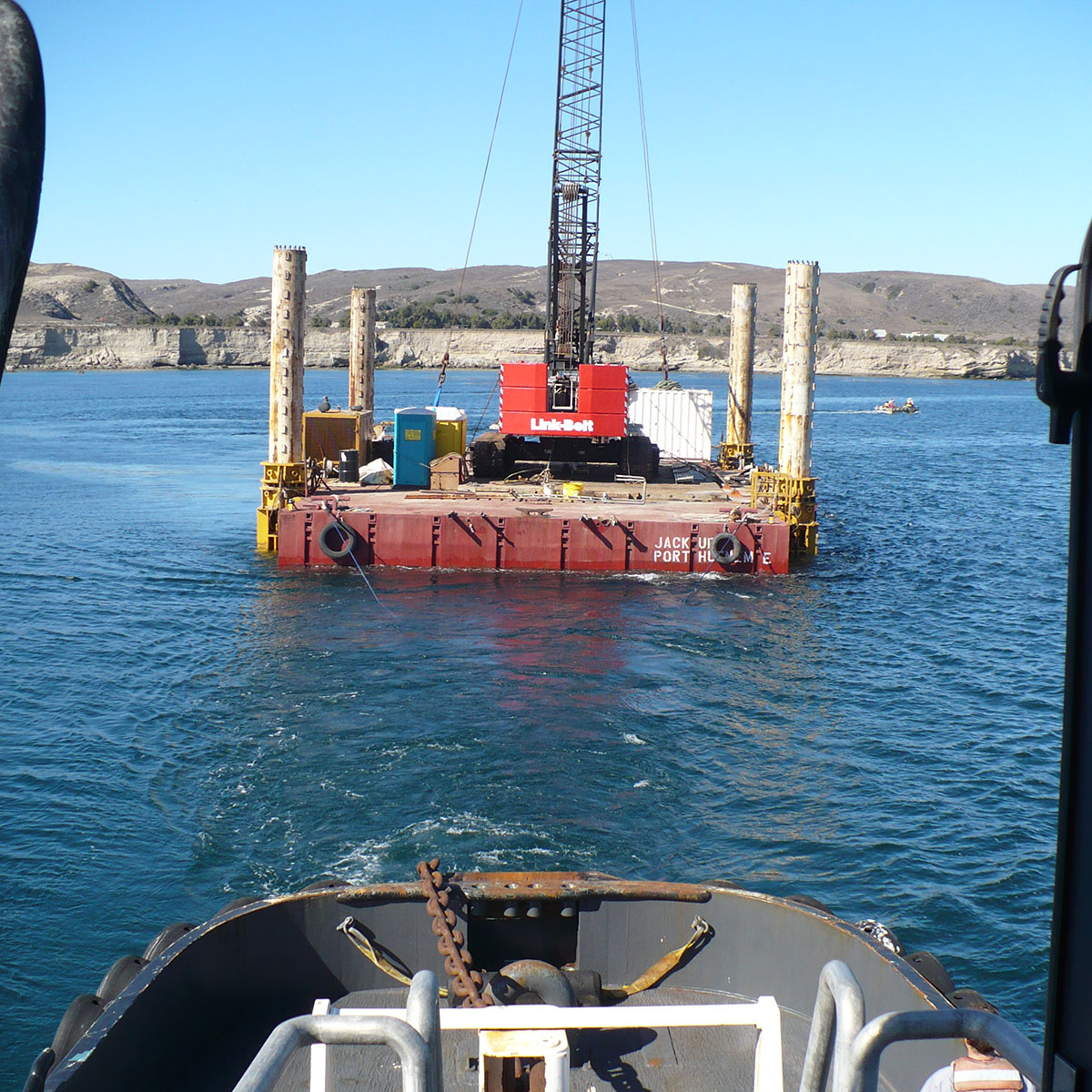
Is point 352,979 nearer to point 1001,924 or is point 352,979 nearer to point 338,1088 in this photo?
point 338,1088

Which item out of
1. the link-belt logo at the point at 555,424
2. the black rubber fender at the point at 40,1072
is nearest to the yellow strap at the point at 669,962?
the black rubber fender at the point at 40,1072

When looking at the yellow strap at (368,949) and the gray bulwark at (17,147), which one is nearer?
the gray bulwark at (17,147)

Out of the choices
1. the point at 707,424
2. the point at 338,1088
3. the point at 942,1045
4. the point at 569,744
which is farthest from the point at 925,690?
the point at 707,424

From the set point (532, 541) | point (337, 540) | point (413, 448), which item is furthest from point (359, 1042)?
point (413, 448)

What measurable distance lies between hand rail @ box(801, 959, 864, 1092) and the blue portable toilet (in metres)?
30.5

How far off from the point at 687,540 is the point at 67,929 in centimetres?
1891

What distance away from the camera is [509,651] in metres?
22.9

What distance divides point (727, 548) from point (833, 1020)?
2518 cm

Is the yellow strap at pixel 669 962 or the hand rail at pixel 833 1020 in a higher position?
the hand rail at pixel 833 1020

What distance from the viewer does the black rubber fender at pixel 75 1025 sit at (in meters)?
7.37

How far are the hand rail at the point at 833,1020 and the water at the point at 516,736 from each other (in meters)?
9.49

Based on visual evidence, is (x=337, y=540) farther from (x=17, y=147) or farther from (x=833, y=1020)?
(x=17, y=147)

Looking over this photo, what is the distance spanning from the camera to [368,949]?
315 inches

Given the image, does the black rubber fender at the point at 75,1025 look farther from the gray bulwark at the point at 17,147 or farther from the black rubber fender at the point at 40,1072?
Result: the gray bulwark at the point at 17,147
